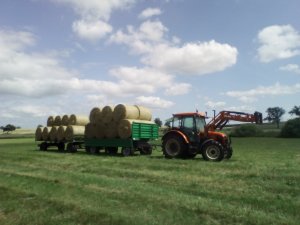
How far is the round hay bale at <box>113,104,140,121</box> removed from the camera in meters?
23.0

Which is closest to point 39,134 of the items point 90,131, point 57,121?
point 57,121

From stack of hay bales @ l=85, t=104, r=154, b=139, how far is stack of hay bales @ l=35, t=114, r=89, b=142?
98.9 inches

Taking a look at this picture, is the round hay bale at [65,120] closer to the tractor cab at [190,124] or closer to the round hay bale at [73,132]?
the round hay bale at [73,132]

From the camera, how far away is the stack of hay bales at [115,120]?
900 inches

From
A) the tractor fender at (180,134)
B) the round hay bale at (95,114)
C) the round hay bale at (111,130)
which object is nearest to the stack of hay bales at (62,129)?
the round hay bale at (95,114)

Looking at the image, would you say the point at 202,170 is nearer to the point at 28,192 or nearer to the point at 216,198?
the point at 216,198

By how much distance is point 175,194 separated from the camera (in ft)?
31.8

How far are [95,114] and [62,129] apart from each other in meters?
4.19

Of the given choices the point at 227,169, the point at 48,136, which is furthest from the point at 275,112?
the point at 227,169

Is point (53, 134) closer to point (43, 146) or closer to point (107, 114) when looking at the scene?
point (43, 146)

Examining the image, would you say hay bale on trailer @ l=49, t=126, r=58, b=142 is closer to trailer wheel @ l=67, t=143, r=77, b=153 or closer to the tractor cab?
trailer wheel @ l=67, t=143, r=77, b=153

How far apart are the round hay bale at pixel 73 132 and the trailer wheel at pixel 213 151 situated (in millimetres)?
11142

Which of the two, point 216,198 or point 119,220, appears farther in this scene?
point 216,198

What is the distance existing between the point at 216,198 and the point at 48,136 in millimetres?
21555
